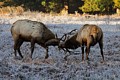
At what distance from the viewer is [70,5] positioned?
44031 millimetres

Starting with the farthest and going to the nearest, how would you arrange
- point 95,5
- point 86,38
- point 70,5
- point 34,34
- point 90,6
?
point 70,5 < point 90,6 < point 95,5 < point 34,34 < point 86,38

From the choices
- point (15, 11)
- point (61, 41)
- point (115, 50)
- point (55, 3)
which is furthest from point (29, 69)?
point (55, 3)

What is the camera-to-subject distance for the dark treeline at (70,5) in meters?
40.1

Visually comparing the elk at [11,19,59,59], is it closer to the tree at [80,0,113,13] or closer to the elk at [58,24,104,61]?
the elk at [58,24,104,61]

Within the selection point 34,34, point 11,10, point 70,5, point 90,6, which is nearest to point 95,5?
point 90,6

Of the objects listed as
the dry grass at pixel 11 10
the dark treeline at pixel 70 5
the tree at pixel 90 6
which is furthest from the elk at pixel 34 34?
the tree at pixel 90 6

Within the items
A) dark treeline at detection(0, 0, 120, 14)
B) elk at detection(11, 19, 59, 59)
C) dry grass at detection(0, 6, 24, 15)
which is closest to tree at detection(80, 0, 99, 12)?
dark treeline at detection(0, 0, 120, 14)

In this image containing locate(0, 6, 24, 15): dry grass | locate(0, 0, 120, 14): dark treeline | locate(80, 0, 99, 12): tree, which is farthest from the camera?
locate(0, 0, 120, 14): dark treeline

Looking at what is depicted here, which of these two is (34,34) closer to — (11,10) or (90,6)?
(11,10)

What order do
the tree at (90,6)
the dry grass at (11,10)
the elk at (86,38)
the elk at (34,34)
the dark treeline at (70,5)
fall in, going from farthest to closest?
1. the dark treeline at (70,5)
2. the tree at (90,6)
3. the dry grass at (11,10)
4. the elk at (34,34)
5. the elk at (86,38)

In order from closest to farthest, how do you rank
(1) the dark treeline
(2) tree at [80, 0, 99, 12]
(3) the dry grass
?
(3) the dry grass, (2) tree at [80, 0, 99, 12], (1) the dark treeline

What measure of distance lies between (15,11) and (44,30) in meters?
26.9

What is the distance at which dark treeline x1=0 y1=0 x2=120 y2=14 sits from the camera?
1579 inches

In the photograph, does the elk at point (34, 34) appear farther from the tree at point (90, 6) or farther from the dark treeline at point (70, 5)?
the tree at point (90, 6)
